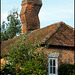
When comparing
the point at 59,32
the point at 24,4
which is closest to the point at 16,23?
the point at 24,4

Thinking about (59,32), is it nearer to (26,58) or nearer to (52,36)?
(52,36)

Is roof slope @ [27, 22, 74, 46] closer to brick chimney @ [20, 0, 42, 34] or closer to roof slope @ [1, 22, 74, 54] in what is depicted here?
roof slope @ [1, 22, 74, 54]

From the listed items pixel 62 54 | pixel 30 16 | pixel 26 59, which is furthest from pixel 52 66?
pixel 30 16

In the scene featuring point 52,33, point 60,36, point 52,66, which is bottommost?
point 52,66

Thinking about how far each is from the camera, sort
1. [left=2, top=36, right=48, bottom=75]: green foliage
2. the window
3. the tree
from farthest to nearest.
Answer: the tree < the window < [left=2, top=36, right=48, bottom=75]: green foliage

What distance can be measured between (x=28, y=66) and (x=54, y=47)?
4321 mm

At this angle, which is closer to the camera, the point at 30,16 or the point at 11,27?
the point at 30,16

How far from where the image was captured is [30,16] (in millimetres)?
26438

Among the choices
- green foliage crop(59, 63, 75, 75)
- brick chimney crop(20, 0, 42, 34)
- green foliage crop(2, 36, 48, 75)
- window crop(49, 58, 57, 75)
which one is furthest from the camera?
brick chimney crop(20, 0, 42, 34)

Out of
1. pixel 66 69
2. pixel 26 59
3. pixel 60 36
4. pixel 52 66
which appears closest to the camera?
pixel 26 59

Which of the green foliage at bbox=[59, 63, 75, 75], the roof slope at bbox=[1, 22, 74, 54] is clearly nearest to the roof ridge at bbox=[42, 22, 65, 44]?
the roof slope at bbox=[1, 22, 74, 54]

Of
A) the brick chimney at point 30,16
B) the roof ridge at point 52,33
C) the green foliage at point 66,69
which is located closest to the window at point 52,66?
the green foliage at point 66,69

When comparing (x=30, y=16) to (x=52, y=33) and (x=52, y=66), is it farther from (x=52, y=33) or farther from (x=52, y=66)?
(x=52, y=66)

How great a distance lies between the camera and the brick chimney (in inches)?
1037
